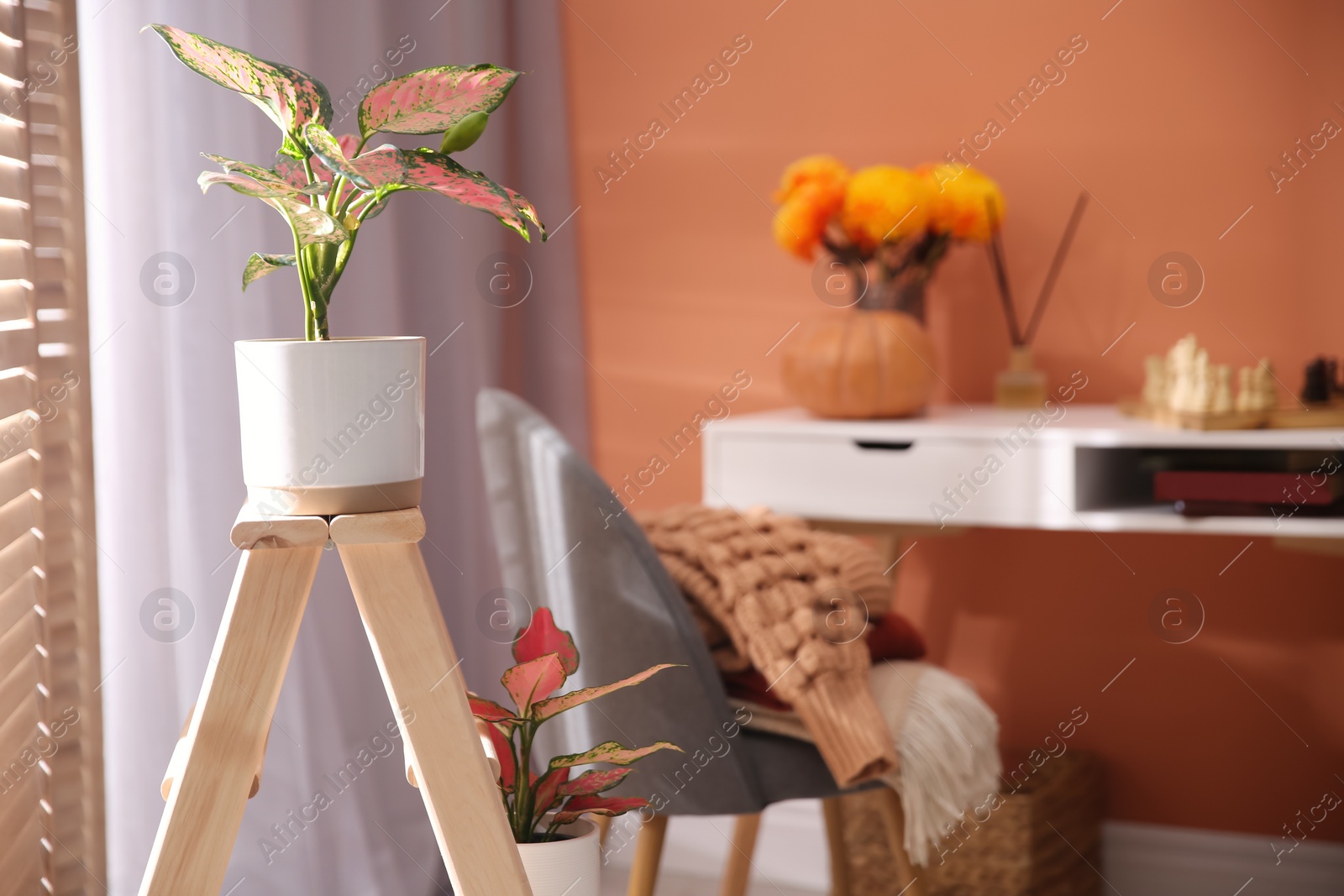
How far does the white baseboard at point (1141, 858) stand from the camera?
191cm

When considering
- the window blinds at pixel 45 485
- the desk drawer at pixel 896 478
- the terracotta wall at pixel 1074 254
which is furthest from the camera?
the terracotta wall at pixel 1074 254

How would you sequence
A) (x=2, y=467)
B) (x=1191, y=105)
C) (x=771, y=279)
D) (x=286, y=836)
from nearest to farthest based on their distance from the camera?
(x=2, y=467) < (x=286, y=836) < (x=1191, y=105) < (x=771, y=279)

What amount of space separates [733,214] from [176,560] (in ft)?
4.08

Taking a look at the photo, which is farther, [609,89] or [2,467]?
[609,89]

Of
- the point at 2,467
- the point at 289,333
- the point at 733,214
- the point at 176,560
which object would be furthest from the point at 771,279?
the point at 2,467

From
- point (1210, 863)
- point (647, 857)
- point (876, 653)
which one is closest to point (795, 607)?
point (876, 653)

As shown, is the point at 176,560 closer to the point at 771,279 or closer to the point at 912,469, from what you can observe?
the point at 912,469

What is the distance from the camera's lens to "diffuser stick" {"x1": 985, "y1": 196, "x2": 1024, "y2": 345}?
1.95 metres

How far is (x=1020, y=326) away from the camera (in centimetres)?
204

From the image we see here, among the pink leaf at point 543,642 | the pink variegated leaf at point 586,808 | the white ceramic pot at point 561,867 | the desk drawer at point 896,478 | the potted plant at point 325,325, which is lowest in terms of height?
the white ceramic pot at point 561,867

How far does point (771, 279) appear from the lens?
218cm

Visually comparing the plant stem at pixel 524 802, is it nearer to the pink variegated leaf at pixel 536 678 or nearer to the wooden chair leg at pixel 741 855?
the pink variegated leaf at pixel 536 678

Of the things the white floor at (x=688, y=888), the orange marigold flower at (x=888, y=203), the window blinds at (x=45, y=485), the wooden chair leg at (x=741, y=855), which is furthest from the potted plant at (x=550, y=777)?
the white floor at (x=688, y=888)

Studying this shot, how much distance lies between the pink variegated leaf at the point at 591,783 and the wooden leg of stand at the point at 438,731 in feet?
0.54
